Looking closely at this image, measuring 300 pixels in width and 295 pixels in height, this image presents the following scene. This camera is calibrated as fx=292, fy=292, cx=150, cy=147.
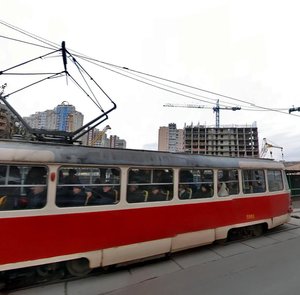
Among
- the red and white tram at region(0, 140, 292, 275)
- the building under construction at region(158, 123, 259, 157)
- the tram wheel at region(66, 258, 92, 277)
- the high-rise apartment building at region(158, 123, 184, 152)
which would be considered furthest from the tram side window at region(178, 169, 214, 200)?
the high-rise apartment building at region(158, 123, 184, 152)

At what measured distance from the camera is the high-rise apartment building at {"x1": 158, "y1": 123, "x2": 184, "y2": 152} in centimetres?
8756

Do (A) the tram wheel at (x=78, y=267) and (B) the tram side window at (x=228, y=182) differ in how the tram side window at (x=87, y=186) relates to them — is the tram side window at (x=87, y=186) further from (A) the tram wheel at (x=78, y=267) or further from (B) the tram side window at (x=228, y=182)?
(B) the tram side window at (x=228, y=182)

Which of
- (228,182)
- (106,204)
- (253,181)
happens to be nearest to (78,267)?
(106,204)

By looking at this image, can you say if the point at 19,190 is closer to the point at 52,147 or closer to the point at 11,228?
the point at 11,228

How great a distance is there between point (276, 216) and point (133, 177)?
5402 millimetres

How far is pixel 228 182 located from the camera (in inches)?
303

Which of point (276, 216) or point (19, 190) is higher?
point (19, 190)

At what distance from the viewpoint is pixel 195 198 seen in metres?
6.84

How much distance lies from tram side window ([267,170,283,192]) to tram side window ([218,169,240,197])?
1685mm

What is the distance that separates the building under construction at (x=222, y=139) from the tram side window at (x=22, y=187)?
80.6 m

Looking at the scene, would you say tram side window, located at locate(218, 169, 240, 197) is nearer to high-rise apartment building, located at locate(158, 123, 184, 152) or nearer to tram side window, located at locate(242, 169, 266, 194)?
tram side window, located at locate(242, 169, 266, 194)

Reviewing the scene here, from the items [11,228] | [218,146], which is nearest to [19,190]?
[11,228]

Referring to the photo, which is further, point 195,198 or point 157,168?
point 195,198

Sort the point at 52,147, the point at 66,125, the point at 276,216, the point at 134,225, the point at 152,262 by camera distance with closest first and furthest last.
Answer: the point at 52,147 → the point at 134,225 → the point at 152,262 → the point at 276,216 → the point at 66,125
